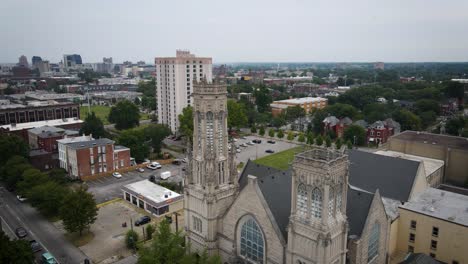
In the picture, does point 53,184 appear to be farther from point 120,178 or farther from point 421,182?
point 421,182

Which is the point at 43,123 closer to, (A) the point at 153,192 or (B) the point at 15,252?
(A) the point at 153,192

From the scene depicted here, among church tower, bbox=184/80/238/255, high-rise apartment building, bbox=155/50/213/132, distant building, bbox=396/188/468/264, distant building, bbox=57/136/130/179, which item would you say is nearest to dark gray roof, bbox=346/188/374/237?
distant building, bbox=396/188/468/264

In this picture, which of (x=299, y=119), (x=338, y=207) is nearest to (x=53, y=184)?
(x=338, y=207)

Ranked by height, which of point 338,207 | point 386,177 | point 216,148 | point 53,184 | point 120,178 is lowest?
point 120,178

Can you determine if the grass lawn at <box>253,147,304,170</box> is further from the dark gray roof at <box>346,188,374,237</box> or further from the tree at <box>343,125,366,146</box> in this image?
the dark gray roof at <box>346,188,374,237</box>

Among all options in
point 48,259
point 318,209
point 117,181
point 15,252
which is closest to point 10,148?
point 117,181

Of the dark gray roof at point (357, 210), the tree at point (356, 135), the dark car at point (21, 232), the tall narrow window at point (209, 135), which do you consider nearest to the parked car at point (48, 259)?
the dark car at point (21, 232)
